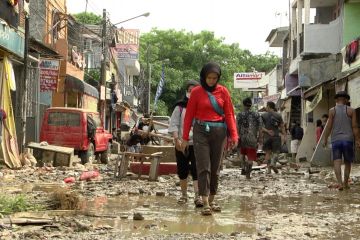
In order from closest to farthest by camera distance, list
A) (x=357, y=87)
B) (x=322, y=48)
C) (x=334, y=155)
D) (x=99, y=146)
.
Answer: (x=334, y=155), (x=357, y=87), (x=99, y=146), (x=322, y=48)

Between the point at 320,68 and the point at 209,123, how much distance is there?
19183 mm

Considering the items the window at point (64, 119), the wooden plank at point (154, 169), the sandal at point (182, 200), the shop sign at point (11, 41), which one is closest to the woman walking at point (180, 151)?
the sandal at point (182, 200)

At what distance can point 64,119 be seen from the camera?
18.6 metres

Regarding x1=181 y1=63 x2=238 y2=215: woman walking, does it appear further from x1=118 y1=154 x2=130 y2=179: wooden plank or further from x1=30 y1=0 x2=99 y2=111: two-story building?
x1=30 y1=0 x2=99 y2=111: two-story building

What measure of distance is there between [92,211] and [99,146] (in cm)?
1339

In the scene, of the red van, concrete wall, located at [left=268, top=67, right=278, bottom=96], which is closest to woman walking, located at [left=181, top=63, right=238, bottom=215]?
the red van

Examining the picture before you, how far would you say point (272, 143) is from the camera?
13.9 metres

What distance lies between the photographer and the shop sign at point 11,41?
14.1 meters

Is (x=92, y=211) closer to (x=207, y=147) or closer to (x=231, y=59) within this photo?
(x=207, y=147)

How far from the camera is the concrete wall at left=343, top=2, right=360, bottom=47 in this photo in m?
23.2

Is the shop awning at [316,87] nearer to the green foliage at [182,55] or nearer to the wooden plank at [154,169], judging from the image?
the wooden plank at [154,169]

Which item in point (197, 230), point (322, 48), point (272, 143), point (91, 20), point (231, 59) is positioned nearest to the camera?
point (197, 230)

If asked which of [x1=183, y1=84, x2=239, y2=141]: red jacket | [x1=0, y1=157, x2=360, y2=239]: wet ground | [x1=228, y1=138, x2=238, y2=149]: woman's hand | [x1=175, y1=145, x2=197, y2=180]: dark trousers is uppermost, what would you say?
[x1=183, y1=84, x2=239, y2=141]: red jacket

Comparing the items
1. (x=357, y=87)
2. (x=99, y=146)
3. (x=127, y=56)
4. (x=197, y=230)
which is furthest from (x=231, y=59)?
(x=197, y=230)
